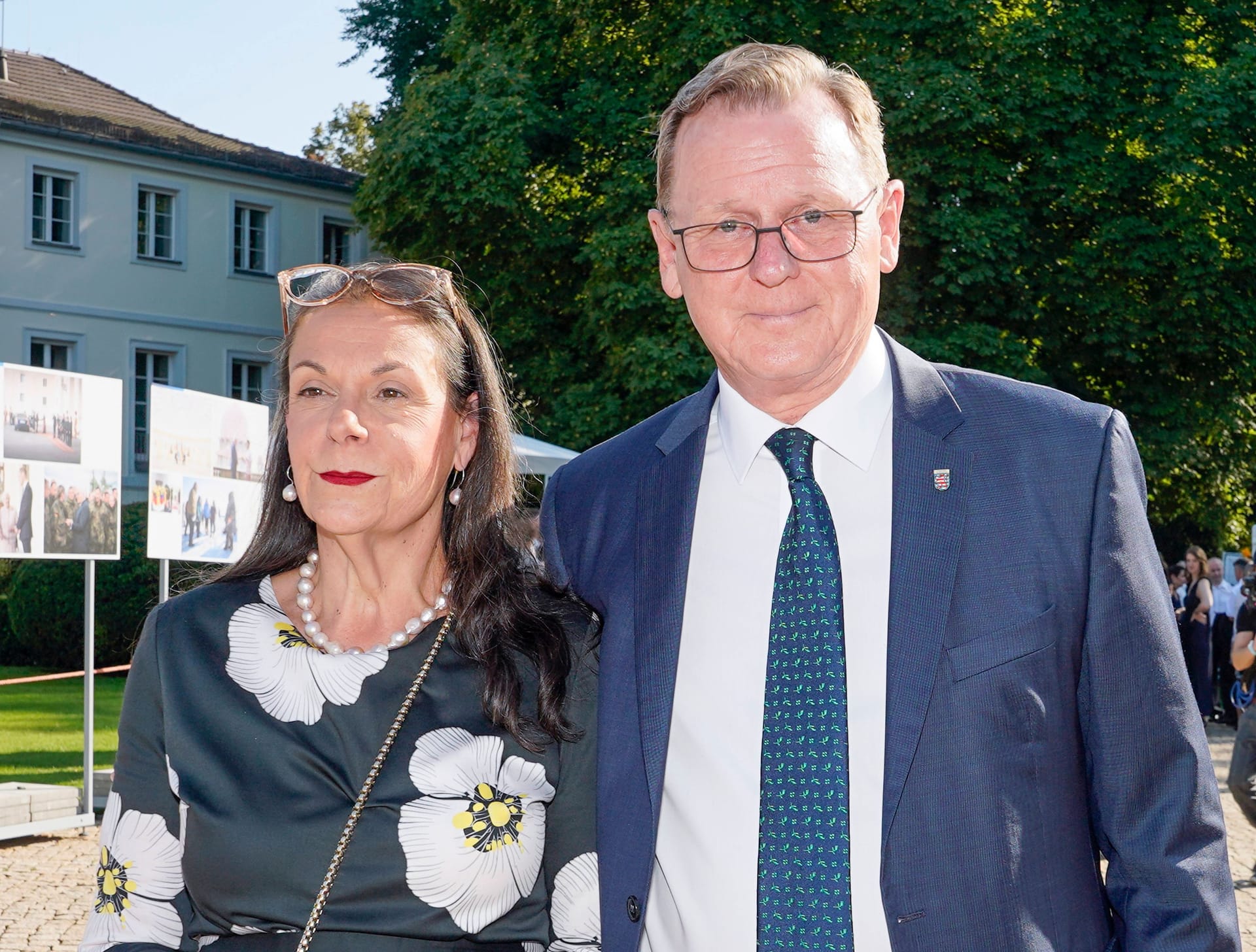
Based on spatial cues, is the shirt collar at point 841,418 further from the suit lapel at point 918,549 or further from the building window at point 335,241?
the building window at point 335,241

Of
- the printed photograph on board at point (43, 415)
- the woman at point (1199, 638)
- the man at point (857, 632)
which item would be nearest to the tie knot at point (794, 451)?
the man at point (857, 632)

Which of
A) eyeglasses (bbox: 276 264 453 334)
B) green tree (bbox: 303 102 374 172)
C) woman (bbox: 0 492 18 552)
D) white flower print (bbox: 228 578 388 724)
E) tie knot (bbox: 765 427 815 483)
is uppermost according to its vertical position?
green tree (bbox: 303 102 374 172)

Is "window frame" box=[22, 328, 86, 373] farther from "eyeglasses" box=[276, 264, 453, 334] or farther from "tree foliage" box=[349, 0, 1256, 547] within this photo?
"eyeglasses" box=[276, 264, 453, 334]

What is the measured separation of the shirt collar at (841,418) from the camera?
2779mm

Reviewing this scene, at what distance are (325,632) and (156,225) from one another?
32800 mm

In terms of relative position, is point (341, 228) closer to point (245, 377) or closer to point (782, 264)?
point (245, 377)

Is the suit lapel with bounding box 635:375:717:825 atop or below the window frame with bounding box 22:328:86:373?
below

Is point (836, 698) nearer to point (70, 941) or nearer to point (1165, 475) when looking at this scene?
point (70, 941)

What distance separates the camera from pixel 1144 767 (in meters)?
2.49

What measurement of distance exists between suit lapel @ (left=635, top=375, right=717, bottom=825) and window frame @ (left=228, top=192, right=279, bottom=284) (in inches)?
1283

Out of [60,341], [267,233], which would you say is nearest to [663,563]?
[60,341]

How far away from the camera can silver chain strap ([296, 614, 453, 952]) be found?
8.42ft

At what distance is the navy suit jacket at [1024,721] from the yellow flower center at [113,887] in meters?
0.91

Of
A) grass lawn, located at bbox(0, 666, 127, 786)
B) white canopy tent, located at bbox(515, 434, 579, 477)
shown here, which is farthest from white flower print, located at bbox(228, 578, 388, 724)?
white canopy tent, located at bbox(515, 434, 579, 477)
